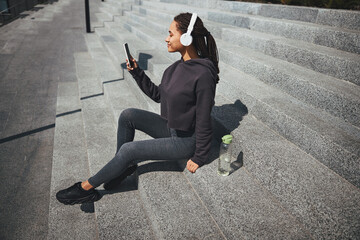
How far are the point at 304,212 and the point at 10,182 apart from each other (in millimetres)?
3360

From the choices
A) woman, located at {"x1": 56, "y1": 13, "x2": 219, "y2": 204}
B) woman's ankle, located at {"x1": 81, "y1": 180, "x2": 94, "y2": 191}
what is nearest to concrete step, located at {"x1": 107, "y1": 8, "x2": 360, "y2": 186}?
woman, located at {"x1": 56, "y1": 13, "x2": 219, "y2": 204}

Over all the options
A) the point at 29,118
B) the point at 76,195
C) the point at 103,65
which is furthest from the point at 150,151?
the point at 103,65

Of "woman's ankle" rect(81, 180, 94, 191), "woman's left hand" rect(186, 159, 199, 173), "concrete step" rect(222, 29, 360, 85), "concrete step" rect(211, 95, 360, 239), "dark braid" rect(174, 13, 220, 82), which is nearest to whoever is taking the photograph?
"concrete step" rect(211, 95, 360, 239)

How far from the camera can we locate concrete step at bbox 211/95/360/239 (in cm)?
166

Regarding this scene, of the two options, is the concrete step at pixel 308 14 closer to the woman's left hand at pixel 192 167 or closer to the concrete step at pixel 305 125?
the concrete step at pixel 305 125

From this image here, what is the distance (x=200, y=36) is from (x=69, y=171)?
2427 mm

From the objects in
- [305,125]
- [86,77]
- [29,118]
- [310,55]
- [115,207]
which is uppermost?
[310,55]

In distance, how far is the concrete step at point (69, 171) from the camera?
8.18 ft

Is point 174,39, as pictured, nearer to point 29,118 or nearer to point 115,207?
point 115,207

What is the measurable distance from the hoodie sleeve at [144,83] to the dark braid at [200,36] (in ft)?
2.23

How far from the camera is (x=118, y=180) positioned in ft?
8.39

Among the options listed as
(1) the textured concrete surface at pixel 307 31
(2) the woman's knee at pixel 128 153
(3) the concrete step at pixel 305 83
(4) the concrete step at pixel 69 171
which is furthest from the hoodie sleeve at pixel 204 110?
(1) the textured concrete surface at pixel 307 31

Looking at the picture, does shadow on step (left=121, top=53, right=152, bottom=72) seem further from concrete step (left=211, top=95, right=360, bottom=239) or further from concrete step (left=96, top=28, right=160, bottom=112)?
concrete step (left=211, top=95, right=360, bottom=239)

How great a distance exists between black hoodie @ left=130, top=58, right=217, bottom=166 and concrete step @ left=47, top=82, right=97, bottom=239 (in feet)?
4.42
